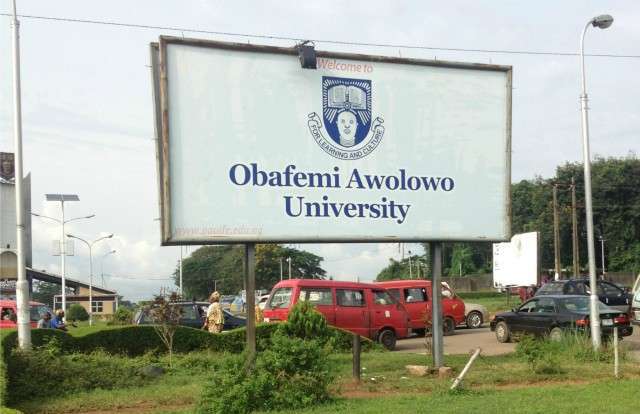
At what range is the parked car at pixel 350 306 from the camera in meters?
20.1

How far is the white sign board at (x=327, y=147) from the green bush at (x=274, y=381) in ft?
9.82

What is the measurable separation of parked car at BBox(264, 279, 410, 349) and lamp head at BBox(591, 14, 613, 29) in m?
8.47

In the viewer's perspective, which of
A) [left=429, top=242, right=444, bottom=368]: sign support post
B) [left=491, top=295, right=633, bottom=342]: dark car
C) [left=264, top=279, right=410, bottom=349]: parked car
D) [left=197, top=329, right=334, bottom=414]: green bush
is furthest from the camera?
[left=264, top=279, right=410, bottom=349]: parked car

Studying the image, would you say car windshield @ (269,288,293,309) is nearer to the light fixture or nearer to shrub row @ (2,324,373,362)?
shrub row @ (2,324,373,362)

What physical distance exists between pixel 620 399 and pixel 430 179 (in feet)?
17.7

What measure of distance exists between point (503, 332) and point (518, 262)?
16101mm

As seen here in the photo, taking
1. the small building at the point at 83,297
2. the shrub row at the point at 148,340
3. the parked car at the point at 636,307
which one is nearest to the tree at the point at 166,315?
the shrub row at the point at 148,340

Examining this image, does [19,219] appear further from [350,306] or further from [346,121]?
[350,306]

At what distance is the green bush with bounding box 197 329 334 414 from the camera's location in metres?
9.93

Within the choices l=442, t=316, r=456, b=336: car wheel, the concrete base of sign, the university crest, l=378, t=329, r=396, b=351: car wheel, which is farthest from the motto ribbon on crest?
l=442, t=316, r=456, b=336: car wheel

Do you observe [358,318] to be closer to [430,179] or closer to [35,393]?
[430,179]

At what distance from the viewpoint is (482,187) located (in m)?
15.0

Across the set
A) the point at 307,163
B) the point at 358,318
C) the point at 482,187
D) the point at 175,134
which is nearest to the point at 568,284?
the point at 358,318

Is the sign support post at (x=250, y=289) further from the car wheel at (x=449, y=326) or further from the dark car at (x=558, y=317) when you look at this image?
the car wheel at (x=449, y=326)
